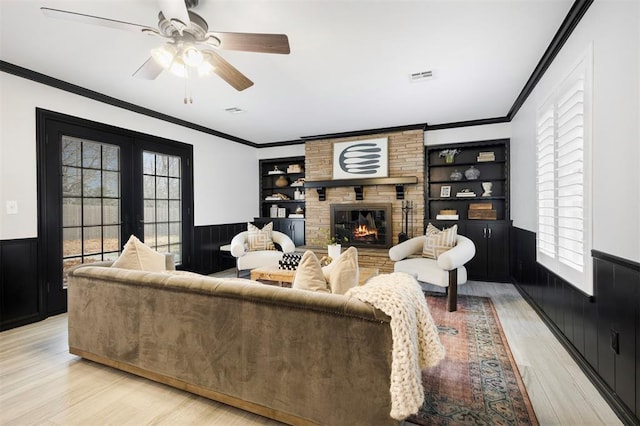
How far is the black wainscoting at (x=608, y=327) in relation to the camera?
161 cm

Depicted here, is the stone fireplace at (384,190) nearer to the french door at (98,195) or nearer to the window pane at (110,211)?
the french door at (98,195)

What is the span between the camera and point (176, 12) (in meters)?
1.77

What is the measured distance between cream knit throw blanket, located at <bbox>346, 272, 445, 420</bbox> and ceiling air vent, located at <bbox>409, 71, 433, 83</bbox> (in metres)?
2.50

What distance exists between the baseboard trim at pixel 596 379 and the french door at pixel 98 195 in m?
4.66

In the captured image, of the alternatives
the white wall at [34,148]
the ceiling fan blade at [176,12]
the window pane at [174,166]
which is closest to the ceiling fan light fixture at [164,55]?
the ceiling fan blade at [176,12]

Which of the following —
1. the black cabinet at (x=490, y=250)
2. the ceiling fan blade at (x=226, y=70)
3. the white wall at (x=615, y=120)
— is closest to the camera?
the white wall at (x=615, y=120)

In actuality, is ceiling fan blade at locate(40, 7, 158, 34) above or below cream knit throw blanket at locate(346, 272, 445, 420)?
above

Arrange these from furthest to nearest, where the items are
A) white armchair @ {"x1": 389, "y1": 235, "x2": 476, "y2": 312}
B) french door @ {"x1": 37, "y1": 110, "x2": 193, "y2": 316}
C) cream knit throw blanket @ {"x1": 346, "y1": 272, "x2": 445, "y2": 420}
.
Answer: white armchair @ {"x1": 389, "y1": 235, "x2": 476, "y2": 312} < french door @ {"x1": 37, "y1": 110, "x2": 193, "y2": 316} < cream knit throw blanket @ {"x1": 346, "y1": 272, "x2": 445, "y2": 420}

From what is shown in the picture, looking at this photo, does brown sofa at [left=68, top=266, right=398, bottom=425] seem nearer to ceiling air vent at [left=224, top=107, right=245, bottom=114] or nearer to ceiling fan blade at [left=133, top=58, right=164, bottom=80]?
ceiling fan blade at [left=133, top=58, right=164, bottom=80]

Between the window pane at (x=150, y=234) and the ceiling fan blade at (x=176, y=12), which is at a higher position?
the ceiling fan blade at (x=176, y=12)

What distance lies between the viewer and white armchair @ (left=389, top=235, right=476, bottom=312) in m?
3.42

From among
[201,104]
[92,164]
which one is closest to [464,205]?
[201,104]

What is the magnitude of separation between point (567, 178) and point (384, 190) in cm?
311

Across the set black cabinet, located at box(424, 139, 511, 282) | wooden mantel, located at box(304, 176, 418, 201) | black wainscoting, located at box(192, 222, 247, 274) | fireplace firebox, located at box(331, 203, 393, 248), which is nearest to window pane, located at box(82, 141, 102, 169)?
black wainscoting, located at box(192, 222, 247, 274)
